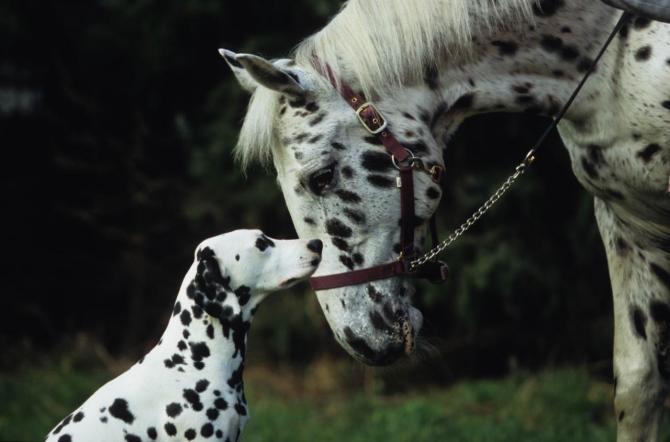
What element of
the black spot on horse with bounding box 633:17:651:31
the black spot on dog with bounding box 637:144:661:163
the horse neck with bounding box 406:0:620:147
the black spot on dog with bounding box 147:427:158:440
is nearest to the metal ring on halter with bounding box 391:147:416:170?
the horse neck with bounding box 406:0:620:147

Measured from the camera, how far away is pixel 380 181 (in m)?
3.51

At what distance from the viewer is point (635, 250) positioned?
13.1ft

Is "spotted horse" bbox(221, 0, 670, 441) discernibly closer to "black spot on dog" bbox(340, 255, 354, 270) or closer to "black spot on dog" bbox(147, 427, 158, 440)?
"black spot on dog" bbox(340, 255, 354, 270)

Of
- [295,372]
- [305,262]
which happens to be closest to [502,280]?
[295,372]

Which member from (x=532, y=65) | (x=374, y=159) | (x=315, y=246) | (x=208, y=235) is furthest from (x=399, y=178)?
(x=208, y=235)

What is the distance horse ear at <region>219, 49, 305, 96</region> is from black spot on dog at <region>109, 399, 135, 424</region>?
3.90ft

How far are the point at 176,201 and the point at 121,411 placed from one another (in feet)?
16.8

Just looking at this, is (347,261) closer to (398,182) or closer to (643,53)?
(398,182)

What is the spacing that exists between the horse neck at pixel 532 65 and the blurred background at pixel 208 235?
102 inches

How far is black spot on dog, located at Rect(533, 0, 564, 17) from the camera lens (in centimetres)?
364

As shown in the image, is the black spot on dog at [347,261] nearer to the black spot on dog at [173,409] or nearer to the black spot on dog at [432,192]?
the black spot on dog at [432,192]

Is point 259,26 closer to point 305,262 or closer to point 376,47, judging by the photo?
point 376,47

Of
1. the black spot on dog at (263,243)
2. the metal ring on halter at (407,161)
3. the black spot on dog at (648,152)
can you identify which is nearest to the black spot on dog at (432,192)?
the metal ring on halter at (407,161)

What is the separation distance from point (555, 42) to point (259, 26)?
4455 millimetres
